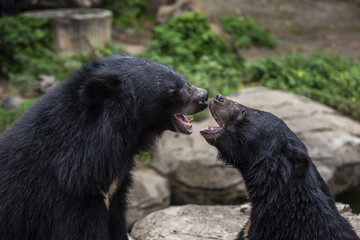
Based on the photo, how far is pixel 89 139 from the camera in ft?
11.0

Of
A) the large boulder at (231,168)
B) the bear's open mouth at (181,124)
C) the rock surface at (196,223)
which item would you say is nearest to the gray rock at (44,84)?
the large boulder at (231,168)

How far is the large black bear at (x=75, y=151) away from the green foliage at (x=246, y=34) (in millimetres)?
8422

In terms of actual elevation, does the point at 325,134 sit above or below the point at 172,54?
above

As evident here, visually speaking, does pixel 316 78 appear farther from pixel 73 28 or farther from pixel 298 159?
pixel 298 159

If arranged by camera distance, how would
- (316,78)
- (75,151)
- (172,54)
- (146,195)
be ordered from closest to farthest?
1. (75,151)
2. (146,195)
3. (316,78)
4. (172,54)

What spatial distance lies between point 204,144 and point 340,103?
10.2ft

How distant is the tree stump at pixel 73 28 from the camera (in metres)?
9.63

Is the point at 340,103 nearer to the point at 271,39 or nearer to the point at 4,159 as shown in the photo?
the point at 271,39

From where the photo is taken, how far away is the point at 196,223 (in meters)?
4.56

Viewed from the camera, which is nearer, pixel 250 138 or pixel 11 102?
pixel 250 138

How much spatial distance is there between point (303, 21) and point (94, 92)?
12177 mm

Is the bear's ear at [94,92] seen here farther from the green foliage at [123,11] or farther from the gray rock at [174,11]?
the green foliage at [123,11]

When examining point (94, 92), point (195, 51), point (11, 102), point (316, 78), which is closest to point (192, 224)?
point (94, 92)

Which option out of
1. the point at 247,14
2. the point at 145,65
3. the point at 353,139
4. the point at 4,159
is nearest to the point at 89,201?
the point at 4,159
